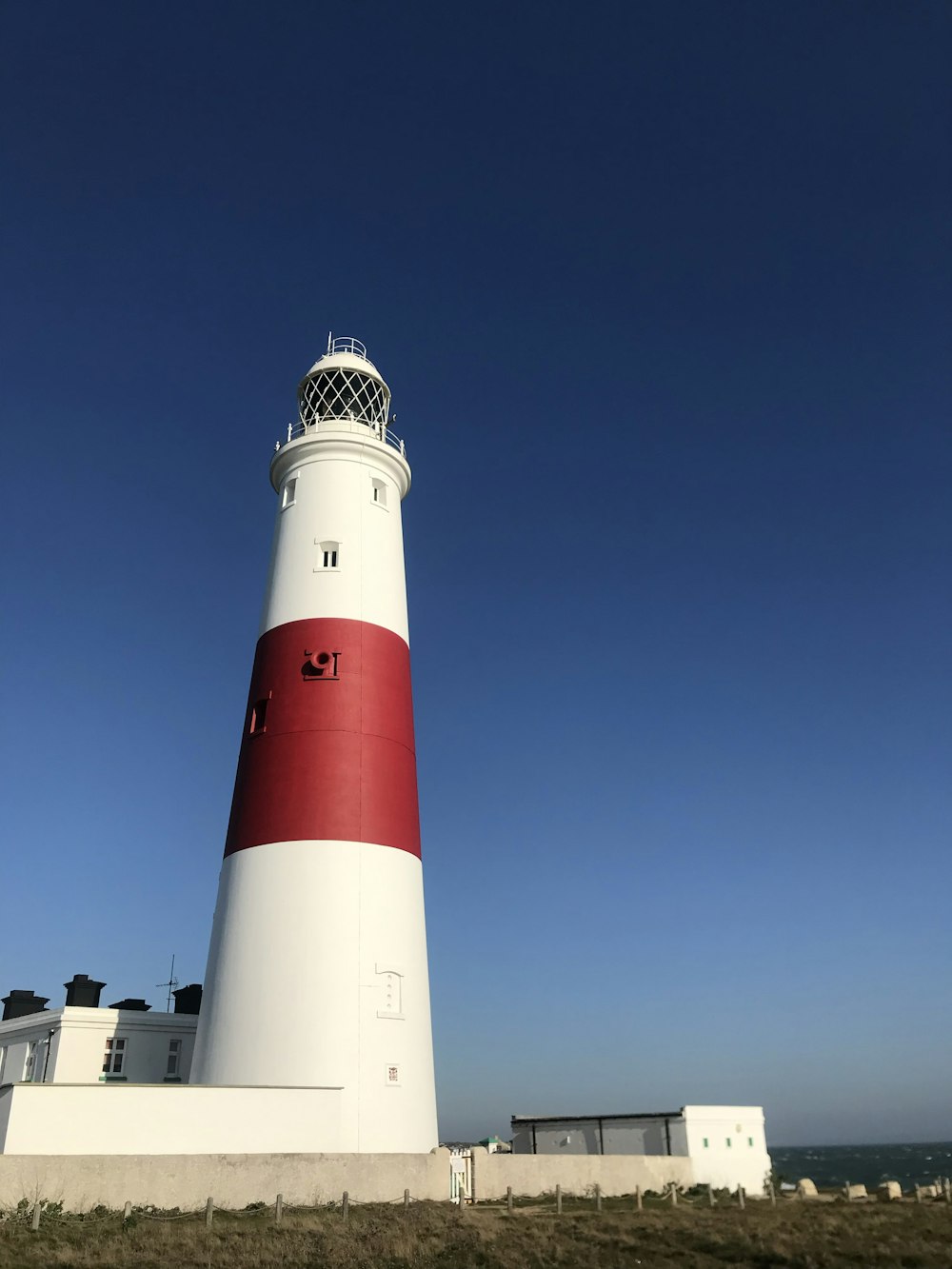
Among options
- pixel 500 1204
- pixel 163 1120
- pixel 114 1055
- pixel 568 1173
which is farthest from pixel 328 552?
pixel 114 1055

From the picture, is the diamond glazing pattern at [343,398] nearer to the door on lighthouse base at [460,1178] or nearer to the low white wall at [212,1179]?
the low white wall at [212,1179]

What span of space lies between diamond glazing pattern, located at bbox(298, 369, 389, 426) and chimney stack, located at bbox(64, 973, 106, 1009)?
20.6 meters

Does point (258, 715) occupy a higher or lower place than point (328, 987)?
higher

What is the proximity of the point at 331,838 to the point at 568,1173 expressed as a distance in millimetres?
9729

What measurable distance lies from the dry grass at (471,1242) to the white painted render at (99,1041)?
13.2 metres

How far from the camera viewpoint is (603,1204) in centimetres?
2247

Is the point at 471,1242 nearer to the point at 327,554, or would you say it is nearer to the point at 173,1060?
the point at 327,554

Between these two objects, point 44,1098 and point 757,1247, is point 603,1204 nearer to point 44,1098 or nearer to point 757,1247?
point 757,1247

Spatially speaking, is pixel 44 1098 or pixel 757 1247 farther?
pixel 44 1098

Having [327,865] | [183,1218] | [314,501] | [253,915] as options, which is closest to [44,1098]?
[183,1218]

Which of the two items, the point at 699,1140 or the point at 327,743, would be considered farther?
the point at 699,1140

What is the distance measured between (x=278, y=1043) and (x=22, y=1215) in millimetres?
5586

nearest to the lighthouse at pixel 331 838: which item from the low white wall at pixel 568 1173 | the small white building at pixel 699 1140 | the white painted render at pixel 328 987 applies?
the white painted render at pixel 328 987

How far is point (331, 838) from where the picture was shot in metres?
22.8
